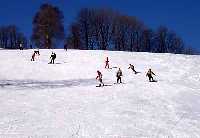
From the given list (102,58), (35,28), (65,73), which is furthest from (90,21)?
(65,73)

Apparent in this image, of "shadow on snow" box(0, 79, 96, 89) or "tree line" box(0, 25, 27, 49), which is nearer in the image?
"shadow on snow" box(0, 79, 96, 89)

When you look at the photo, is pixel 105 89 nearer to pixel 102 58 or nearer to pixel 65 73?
pixel 65 73

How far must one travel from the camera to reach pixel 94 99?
114 ft

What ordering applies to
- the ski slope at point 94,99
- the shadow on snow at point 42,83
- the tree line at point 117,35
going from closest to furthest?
the ski slope at point 94,99
the shadow on snow at point 42,83
the tree line at point 117,35

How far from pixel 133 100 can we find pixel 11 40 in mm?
60490

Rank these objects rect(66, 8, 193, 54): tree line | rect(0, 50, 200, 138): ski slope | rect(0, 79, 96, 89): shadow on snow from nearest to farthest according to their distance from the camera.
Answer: rect(0, 50, 200, 138): ski slope, rect(0, 79, 96, 89): shadow on snow, rect(66, 8, 193, 54): tree line

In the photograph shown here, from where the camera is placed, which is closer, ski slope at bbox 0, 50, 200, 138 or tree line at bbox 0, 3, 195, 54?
ski slope at bbox 0, 50, 200, 138

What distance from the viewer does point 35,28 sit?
79062 millimetres

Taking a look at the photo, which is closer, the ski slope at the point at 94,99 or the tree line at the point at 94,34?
the ski slope at the point at 94,99

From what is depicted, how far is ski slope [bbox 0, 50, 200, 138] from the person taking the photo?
27.3 metres

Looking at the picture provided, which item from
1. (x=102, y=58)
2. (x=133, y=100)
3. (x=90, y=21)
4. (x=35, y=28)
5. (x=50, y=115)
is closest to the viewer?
(x=50, y=115)

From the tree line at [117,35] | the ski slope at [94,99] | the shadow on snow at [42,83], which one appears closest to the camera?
the ski slope at [94,99]

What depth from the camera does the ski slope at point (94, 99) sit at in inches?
1073

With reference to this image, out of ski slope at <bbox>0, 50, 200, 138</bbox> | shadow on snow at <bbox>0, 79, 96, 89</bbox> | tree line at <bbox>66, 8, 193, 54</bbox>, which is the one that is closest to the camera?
ski slope at <bbox>0, 50, 200, 138</bbox>
